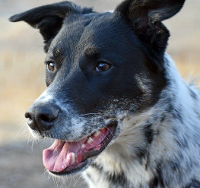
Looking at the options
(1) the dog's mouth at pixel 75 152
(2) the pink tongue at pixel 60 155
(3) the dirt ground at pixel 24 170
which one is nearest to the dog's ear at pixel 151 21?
(1) the dog's mouth at pixel 75 152

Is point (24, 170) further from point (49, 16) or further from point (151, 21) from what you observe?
point (151, 21)

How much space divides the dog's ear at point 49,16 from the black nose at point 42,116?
3.25 ft

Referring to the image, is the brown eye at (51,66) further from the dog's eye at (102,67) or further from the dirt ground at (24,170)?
the dirt ground at (24,170)

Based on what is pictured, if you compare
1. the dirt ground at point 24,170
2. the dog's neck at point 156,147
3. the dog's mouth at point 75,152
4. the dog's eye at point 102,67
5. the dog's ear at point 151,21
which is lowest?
the dirt ground at point 24,170

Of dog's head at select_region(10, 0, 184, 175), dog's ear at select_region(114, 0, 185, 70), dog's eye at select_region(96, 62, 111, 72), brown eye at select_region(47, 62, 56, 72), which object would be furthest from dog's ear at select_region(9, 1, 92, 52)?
dog's eye at select_region(96, 62, 111, 72)

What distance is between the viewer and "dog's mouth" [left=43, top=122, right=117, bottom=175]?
371cm

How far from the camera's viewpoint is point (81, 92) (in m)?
3.74

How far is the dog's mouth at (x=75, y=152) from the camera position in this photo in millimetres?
3711

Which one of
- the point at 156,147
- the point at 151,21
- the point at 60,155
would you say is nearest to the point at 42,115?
the point at 60,155

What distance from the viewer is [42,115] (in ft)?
11.4

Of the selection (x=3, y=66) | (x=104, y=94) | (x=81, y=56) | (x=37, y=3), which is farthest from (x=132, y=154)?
(x=37, y=3)

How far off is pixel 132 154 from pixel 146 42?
0.82 m

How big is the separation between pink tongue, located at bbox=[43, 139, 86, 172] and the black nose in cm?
25

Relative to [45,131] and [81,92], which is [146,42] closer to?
[81,92]
